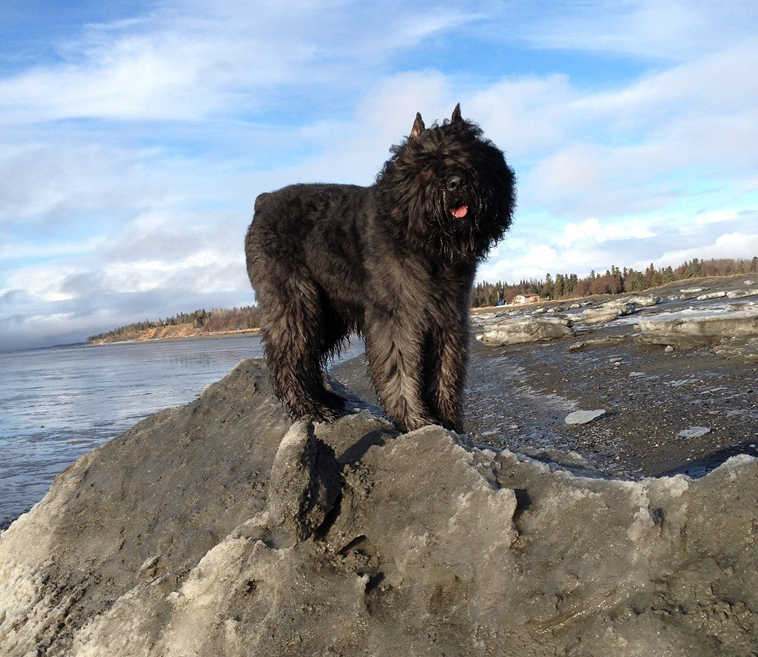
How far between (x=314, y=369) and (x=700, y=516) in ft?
10.3

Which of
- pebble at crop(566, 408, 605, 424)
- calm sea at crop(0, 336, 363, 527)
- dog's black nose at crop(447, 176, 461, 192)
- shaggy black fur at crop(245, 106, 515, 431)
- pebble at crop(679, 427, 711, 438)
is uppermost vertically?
dog's black nose at crop(447, 176, 461, 192)

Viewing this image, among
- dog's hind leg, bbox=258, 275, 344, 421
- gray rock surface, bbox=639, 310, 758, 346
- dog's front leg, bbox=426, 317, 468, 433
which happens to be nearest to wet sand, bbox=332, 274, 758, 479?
gray rock surface, bbox=639, 310, 758, 346

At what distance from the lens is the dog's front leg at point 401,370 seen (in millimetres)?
4438

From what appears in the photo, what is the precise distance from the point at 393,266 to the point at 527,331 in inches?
705

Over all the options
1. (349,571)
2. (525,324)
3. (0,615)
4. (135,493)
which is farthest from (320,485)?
(525,324)

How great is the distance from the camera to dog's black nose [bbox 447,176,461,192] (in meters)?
4.16

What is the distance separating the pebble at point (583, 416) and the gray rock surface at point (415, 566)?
6.38 metres

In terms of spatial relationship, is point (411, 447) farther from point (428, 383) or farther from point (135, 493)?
point (135, 493)

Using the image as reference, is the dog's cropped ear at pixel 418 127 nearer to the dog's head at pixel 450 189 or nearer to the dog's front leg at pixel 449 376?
the dog's head at pixel 450 189

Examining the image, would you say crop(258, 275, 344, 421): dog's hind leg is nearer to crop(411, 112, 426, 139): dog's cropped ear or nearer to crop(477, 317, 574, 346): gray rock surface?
crop(411, 112, 426, 139): dog's cropped ear

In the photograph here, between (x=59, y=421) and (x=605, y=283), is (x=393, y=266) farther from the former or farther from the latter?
(x=605, y=283)

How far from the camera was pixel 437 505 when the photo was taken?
315 centimetres

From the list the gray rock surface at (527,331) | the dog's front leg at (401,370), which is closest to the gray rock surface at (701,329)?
the gray rock surface at (527,331)

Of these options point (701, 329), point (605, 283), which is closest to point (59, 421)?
point (701, 329)
